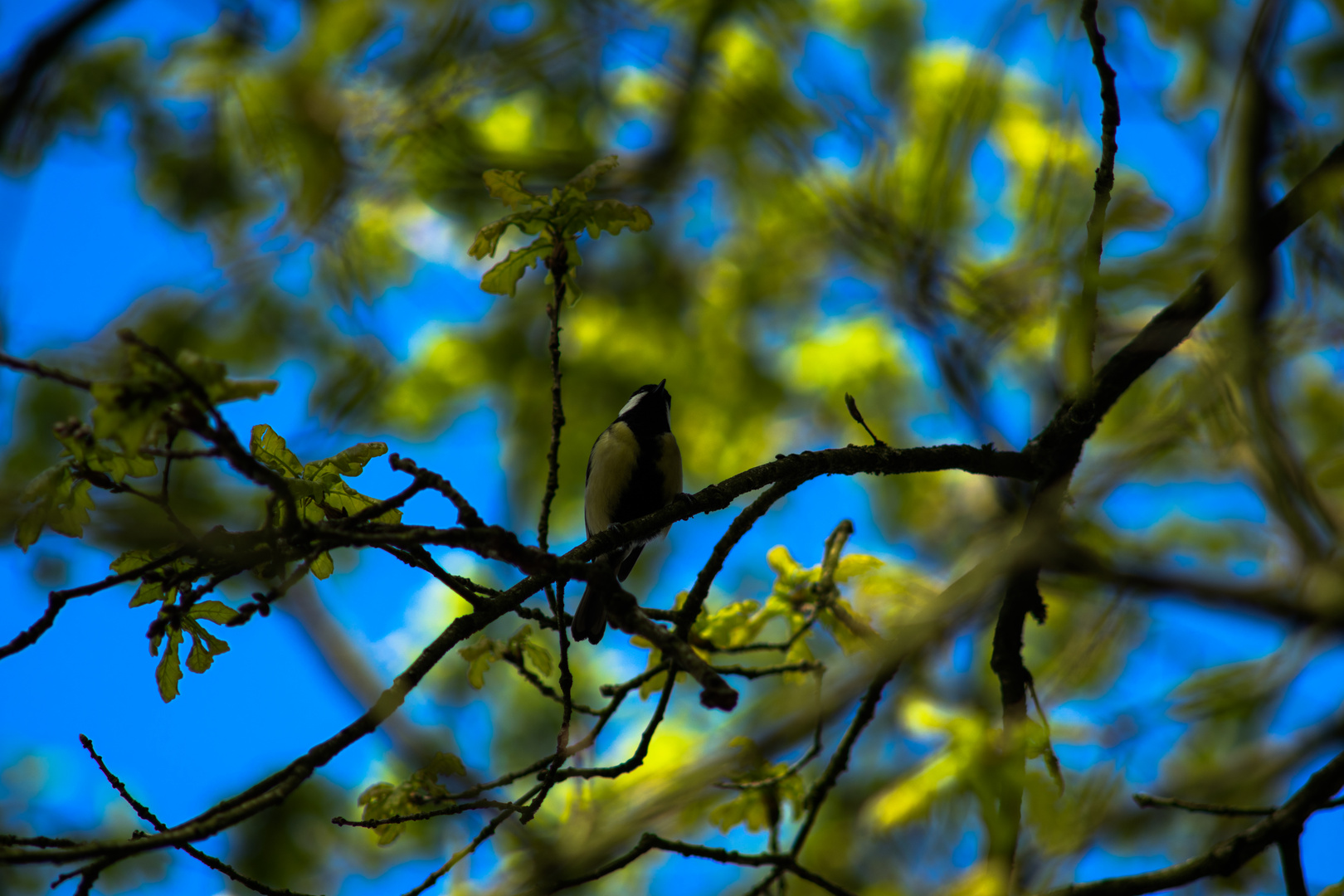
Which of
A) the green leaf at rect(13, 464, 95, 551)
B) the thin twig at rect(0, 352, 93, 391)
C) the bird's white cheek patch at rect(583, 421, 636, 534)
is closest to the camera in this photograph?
the thin twig at rect(0, 352, 93, 391)

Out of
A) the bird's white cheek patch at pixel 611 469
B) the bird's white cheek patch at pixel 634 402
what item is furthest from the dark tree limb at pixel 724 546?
the bird's white cheek patch at pixel 634 402

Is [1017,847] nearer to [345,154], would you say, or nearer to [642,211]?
[642,211]

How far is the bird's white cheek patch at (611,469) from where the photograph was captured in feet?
11.8

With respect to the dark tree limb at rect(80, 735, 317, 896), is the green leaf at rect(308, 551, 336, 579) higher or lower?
higher

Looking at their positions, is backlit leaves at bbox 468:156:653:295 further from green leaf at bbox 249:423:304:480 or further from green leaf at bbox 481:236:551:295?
green leaf at bbox 249:423:304:480

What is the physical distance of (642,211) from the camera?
6.55ft

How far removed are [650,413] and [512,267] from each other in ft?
6.93

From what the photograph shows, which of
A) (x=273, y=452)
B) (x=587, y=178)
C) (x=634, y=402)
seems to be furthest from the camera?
(x=634, y=402)

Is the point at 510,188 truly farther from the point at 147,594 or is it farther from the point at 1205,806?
the point at 1205,806

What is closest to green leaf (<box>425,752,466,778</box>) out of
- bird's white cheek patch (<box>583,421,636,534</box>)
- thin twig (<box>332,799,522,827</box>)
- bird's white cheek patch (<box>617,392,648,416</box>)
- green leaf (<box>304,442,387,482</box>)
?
thin twig (<box>332,799,522,827</box>)

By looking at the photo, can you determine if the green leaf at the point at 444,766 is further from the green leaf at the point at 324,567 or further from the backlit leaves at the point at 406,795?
the green leaf at the point at 324,567

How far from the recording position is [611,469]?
142 inches

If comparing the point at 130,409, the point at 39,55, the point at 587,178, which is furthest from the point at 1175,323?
the point at 39,55

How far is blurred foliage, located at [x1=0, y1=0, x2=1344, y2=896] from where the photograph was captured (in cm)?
209
